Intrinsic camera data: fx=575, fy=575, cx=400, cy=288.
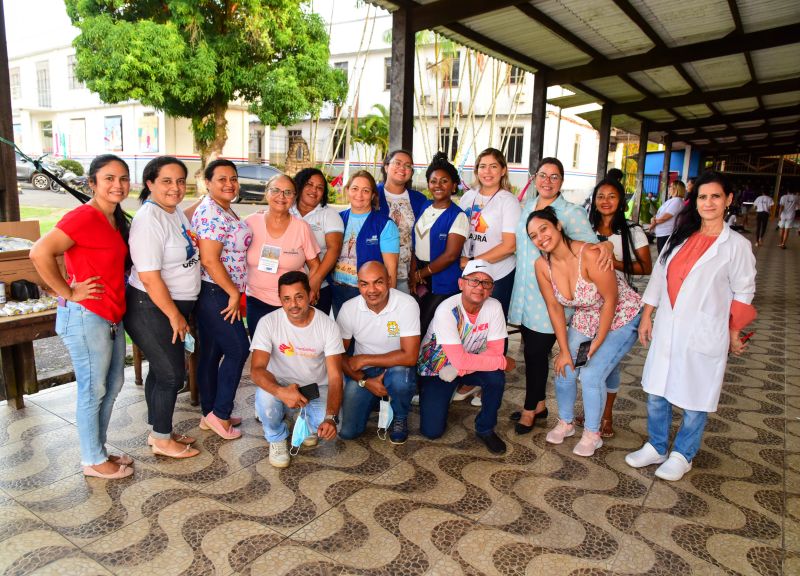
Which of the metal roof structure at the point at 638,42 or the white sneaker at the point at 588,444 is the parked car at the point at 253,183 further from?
the white sneaker at the point at 588,444

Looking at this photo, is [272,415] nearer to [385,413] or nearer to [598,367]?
[385,413]

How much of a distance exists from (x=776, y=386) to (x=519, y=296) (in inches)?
95.6

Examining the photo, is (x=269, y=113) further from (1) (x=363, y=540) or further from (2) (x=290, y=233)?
(1) (x=363, y=540)

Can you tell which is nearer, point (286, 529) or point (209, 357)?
point (286, 529)

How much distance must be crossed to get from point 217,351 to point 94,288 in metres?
0.82

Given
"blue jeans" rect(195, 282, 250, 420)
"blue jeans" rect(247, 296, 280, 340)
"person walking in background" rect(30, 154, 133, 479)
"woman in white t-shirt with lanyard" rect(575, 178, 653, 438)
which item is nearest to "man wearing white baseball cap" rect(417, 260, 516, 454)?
"woman in white t-shirt with lanyard" rect(575, 178, 653, 438)

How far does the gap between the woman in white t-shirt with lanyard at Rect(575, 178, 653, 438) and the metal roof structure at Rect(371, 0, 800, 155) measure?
2.05 m

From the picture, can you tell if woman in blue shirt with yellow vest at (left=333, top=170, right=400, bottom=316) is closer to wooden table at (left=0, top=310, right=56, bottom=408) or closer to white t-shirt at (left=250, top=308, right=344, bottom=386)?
white t-shirt at (left=250, top=308, right=344, bottom=386)

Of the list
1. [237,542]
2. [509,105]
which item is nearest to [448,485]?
[237,542]

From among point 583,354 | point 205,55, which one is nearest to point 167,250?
point 583,354

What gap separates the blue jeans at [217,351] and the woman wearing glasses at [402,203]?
1.04 meters

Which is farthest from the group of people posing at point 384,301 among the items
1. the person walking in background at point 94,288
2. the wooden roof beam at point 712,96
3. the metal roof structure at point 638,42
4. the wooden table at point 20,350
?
the wooden roof beam at point 712,96

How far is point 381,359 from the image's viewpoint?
10.2ft

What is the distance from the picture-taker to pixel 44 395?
362 cm
